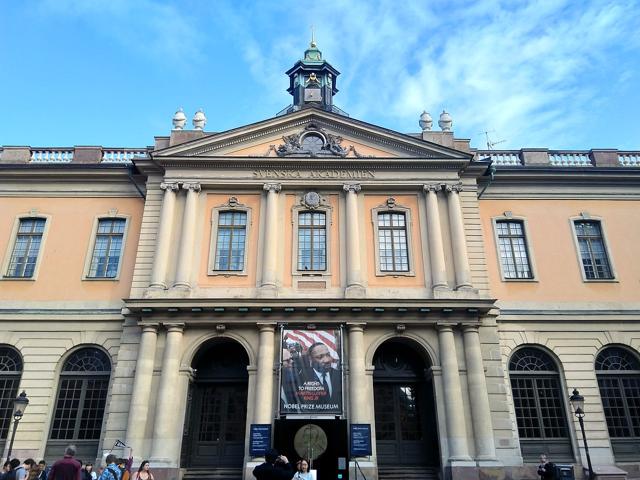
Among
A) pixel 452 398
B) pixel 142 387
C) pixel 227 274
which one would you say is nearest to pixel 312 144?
pixel 227 274

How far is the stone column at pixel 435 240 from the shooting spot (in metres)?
19.1

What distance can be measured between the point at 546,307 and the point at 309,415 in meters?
9.90

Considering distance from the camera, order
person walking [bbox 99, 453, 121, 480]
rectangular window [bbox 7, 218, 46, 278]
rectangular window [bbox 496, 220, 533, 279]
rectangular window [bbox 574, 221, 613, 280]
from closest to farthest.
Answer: person walking [bbox 99, 453, 121, 480], rectangular window [bbox 7, 218, 46, 278], rectangular window [bbox 496, 220, 533, 279], rectangular window [bbox 574, 221, 613, 280]

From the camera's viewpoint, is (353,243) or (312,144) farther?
(312,144)

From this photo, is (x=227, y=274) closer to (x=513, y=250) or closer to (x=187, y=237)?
(x=187, y=237)

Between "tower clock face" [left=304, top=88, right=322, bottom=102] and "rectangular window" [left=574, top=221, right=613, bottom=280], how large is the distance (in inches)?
558

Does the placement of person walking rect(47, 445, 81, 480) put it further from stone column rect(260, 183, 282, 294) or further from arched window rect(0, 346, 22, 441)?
arched window rect(0, 346, 22, 441)

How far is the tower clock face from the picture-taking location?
27652mm

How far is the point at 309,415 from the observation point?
16859 mm

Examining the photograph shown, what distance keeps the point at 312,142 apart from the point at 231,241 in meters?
5.30

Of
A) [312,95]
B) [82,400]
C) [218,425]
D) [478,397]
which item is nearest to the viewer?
[478,397]

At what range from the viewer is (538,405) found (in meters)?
18.6

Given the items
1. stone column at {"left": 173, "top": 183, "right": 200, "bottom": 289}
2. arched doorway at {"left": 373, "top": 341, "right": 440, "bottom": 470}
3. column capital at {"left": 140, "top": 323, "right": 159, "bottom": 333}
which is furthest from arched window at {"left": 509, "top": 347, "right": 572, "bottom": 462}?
column capital at {"left": 140, "top": 323, "right": 159, "bottom": 333}

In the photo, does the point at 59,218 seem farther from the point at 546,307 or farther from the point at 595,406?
the point at 595,406
